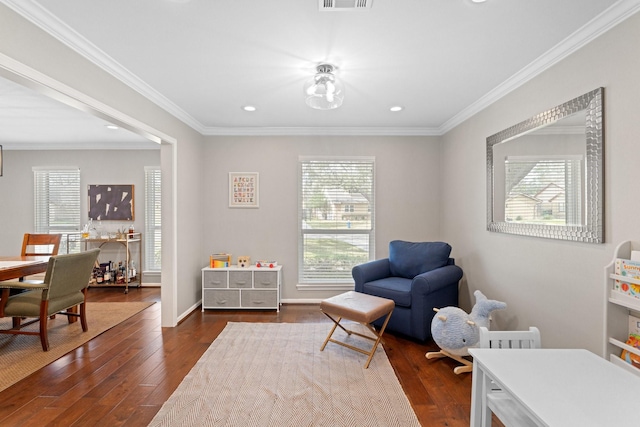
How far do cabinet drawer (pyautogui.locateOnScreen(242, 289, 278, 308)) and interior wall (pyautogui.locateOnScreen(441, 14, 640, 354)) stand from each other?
2.41 meters

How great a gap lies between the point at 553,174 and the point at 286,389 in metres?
2.56

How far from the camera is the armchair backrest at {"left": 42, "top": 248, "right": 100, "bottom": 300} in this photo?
9.69 ft

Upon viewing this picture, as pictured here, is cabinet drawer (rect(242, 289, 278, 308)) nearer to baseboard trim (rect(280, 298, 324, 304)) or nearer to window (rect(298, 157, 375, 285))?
baseboard trim (rect(280, 298, 324, 304))

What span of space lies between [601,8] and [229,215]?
4.19 m

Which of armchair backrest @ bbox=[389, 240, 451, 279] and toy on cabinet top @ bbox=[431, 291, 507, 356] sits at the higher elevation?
armchair backrest @ bbox=[389, 240, 451, 279]

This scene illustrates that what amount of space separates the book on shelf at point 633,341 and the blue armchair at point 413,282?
1.50 metres

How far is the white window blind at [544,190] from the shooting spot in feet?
7.01

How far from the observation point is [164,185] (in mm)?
3553

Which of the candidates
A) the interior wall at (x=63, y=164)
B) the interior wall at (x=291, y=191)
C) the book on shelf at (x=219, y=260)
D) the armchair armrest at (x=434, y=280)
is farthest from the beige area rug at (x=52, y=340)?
the armchair armrest at (x=434, y=280)

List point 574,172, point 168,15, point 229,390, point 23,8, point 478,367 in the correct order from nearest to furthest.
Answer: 1. point 478,367
2. point 23,8
3. point 168,15
4. point 574,172
5. point 229,390

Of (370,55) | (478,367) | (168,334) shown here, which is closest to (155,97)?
(370,55)

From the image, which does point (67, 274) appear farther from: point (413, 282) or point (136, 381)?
point (413, 282)

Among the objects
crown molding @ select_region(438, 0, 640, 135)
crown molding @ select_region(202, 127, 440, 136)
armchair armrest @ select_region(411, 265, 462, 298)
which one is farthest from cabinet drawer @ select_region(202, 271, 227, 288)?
crown molding @ select_region(438, 0, 640, 135)

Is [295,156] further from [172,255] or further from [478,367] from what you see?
[478,367]
